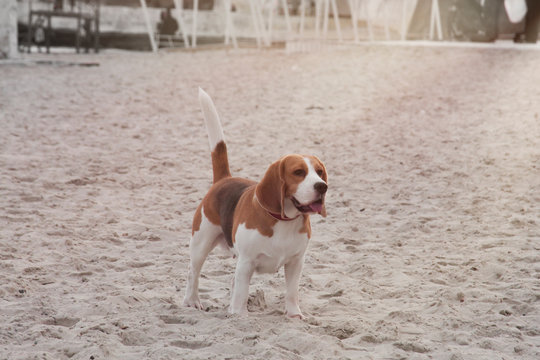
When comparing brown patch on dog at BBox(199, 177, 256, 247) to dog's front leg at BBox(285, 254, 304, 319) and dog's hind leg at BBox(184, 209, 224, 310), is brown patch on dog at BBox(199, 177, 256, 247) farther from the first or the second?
dog's front leg at BBox(285, 254, 304, 319)

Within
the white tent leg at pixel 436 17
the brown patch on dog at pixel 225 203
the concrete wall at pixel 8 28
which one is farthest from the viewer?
the white tent leg at pixel 436 17

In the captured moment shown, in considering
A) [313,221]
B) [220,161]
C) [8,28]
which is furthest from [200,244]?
[8,28]

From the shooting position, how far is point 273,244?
335 cm

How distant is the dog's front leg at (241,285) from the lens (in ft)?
11.3

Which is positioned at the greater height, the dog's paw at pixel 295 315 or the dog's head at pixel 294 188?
the dog's head at pixel 294 188

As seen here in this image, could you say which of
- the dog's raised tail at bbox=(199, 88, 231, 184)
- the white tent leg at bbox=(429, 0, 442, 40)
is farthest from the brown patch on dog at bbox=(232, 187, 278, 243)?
the white tent leg at bbox=(429, 0, 442, 40)

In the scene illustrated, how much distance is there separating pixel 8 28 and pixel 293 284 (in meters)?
15.7

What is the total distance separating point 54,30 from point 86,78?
38.7ft

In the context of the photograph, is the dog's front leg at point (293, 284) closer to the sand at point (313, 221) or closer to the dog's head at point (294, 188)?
the sand at point (313, 221)

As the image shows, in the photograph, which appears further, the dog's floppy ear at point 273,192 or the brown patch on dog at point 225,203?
the brown patch on dog at point 225,203

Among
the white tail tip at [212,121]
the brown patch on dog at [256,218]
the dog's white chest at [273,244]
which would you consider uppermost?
the white tail tip at [212,121]

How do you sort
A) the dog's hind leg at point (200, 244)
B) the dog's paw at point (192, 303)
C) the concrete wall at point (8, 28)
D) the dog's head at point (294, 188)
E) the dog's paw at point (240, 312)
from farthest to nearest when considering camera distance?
the concrete wall at point (8, 28) < the dog's paw at point (192, 303) < the dog's hind leg at point (200, 244) < the dog's paw at point (240, 312) < the dog's head at point (294, 188)

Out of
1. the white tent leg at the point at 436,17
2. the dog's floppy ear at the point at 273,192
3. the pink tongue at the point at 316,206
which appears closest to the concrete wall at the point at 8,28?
the white tent leg at the point at 436,17

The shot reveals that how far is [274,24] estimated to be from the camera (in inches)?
1248
